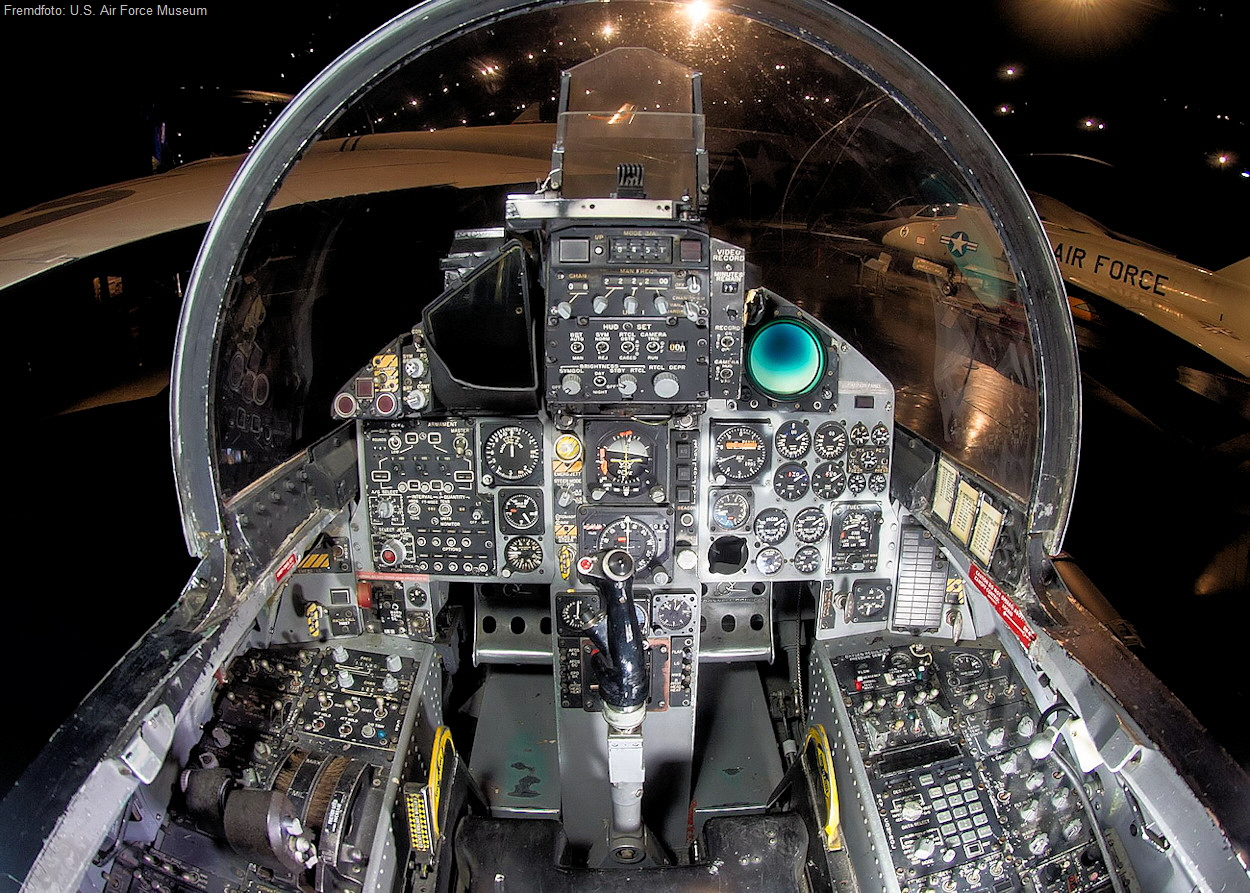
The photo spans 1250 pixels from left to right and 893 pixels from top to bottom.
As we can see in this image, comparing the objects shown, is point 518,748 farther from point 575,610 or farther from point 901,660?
point 901,660

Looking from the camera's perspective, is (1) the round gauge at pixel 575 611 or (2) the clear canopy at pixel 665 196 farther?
(1) the round gauge at pixel 575 611

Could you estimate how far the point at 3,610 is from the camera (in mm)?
3307

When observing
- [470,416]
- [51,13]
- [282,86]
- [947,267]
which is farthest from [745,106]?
[51,13]

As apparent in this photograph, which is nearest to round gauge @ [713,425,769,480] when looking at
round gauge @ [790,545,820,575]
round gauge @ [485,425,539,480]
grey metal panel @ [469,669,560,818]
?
Result: round gauge @ [790,545,820,575]

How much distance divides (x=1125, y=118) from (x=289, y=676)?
588cm

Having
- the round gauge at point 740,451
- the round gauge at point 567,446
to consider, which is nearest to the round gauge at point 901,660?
the round gauge at point 740,451

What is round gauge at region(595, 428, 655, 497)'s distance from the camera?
9.26ft

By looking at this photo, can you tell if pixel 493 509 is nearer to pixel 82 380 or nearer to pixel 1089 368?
pixel 82 380

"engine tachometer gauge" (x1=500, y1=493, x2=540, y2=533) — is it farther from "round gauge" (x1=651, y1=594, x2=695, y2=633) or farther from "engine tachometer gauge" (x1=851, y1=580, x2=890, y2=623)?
"engine tachometer gauge" (x1=851, y1=580, x2=890, y2=623)

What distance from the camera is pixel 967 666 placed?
112 inches

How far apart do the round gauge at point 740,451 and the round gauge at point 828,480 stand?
24 cm

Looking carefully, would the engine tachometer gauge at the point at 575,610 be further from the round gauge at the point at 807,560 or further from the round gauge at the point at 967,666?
the round gauge at the point at 967,666

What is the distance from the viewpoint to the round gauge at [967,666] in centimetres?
281

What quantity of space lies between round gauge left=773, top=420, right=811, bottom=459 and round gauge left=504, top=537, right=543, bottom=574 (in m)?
1.18
